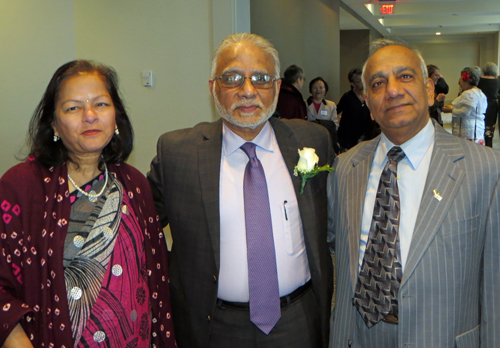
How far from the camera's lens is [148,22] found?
3.85 m

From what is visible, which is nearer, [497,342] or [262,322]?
[497,342]

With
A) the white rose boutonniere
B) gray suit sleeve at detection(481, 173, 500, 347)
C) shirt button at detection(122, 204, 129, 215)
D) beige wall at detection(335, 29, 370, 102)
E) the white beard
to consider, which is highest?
beige wall at detection(335, 29, 370, 102)

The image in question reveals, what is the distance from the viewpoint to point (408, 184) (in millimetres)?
1712

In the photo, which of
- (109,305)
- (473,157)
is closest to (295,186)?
(473,157)

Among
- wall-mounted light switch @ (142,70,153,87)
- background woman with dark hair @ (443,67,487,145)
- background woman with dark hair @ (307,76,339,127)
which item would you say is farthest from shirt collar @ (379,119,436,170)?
background woman with dark hair @ (443,67,487,145)

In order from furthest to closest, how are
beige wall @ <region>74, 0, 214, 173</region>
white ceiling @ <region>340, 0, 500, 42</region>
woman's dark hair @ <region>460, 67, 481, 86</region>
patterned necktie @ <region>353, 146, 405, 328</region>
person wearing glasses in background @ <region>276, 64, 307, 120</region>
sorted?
1. white ceiling @ <region>340, 0, 500, 42</region>
2. woman's dark hair @ <region>460, 67, 481, 86</region>
3. person wearing glasses in background @ <region>276, 64, 307, 120</region>
4. beige wall @ <region>74, 0, 214, 173</region>
5. patterned necktie @ <region>353, 146, 405, 328</region>

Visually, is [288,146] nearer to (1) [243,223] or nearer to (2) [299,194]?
(2) [299,194]

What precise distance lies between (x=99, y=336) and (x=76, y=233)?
14.5 inches

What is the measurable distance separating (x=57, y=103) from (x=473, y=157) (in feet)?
5.01

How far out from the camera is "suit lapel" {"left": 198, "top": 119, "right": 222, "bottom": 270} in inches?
72.0

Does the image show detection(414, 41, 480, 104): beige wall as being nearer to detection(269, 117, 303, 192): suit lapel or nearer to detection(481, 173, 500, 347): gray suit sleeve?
detection(269, 117, 303, 192): suit lapel

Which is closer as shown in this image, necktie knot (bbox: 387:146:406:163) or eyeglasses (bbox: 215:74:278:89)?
necktie knot (bbox: 387:146:406:163)

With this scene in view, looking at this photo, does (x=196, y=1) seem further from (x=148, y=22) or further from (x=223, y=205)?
(x=223, y=205)

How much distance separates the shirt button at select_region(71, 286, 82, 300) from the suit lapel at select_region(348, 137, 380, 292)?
1.01 m
